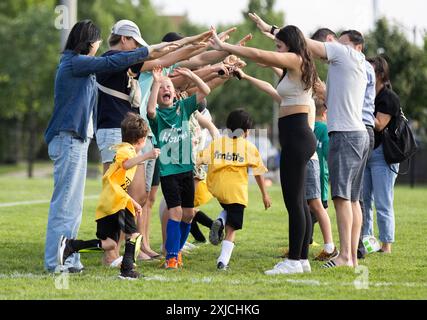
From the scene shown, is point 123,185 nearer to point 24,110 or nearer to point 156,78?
point 156,78

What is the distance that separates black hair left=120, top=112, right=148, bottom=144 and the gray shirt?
2.30m

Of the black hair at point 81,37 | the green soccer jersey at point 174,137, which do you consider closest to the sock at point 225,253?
the green soccer jersey at point 174,137

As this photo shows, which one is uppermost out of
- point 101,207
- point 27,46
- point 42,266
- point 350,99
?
point 27,46

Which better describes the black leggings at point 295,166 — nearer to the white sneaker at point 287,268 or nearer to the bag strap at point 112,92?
the white sneaker at point 287,268

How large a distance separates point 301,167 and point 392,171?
2.20m

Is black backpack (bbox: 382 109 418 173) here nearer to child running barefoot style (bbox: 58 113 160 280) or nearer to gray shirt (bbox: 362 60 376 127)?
gray shirt (bbox: 362 60 376 127)

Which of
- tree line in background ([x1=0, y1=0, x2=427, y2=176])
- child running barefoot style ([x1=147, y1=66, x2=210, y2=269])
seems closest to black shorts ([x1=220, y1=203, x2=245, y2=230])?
child running barefoot style ([x1=147, y1=66, x2=210, y2=269])

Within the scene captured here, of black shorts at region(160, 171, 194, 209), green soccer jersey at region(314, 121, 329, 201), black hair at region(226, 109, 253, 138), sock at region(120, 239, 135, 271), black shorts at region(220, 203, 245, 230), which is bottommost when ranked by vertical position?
sock at region(120, 239, 135, 271)

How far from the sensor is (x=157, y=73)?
7.95 meters

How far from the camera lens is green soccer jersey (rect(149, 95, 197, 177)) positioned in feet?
26.2

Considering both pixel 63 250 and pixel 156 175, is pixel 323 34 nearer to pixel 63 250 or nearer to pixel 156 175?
pixel 156 175

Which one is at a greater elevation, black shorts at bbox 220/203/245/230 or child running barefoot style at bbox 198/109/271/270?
child running barefoot style at bbox 198/109/271/270

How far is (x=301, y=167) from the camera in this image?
7488 millimetres
